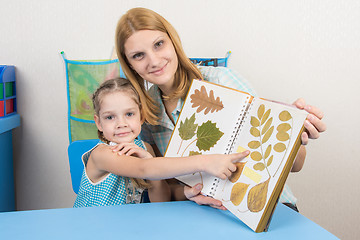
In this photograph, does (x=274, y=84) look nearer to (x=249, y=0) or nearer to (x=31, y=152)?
(x=249, y=0)

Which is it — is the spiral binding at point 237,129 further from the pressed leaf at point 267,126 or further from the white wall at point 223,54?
the white wall at point 223,54

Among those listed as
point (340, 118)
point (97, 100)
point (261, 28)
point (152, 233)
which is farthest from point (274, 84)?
point (152, 233)

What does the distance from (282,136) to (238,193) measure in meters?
0.15

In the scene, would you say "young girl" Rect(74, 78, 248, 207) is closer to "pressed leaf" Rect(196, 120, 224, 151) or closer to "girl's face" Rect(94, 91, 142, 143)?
"girl's face" Rect(94, 91, 142, 143)

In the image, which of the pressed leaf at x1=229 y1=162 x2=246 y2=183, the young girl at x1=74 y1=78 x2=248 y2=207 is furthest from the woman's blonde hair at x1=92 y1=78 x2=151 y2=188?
the pressed leaf at x1=229 y1=162 x2=246 y2=183

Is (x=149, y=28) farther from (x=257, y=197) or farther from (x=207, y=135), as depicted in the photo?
(x=257, y=197)

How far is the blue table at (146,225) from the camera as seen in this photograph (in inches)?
24.9

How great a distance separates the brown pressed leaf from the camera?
32.5 inches

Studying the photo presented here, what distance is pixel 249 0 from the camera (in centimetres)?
182

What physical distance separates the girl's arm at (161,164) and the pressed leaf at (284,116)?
0.35ft

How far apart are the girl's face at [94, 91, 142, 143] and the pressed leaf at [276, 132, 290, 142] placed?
51cm

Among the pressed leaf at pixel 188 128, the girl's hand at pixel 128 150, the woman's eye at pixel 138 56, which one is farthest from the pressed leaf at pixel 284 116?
the woman's eye at pixel 138 56

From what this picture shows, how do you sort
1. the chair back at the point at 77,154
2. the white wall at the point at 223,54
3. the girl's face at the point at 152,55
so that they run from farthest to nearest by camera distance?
the white wall at the point at 223,54, the chair back at the point at 77,154, the girl's face at the point at 152,55

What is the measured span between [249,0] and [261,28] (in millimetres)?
161
